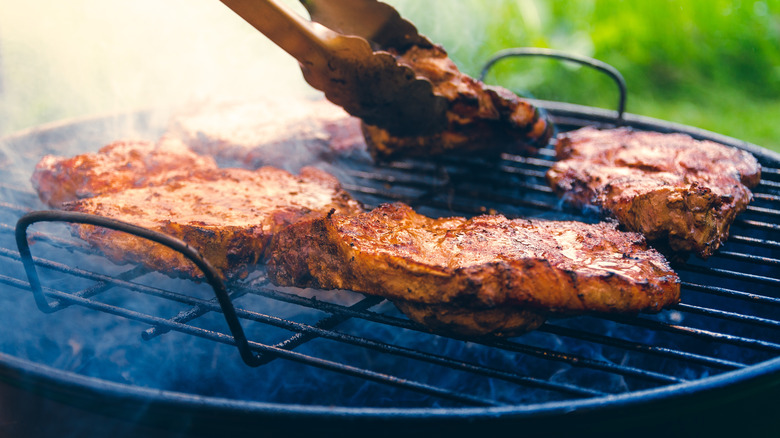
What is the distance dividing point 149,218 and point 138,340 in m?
0.47

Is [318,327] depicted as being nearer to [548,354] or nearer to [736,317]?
[548,354]

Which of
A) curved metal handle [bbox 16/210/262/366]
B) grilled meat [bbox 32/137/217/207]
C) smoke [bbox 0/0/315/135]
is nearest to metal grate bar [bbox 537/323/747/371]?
curved metal handle [bbox 16/210/262/366]

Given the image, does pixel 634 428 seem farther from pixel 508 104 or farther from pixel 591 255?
pixel 508 104

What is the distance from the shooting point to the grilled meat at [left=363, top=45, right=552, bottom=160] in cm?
235

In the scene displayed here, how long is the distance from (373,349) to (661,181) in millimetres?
1272

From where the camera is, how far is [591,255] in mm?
1618

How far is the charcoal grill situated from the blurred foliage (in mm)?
3234

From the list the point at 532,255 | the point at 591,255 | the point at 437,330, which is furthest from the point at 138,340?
the point at 591,255

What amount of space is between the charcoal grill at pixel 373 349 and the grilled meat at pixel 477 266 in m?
0.10

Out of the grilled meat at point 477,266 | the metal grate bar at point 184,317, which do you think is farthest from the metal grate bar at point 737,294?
the metal grate bar at point 184,317

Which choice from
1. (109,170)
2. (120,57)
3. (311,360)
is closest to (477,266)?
(311,360)

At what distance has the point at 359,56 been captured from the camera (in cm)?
196

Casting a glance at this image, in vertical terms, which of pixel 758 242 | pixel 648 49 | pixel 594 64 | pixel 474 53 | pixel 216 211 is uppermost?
pixel 648 49

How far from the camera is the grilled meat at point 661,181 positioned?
181 cm
